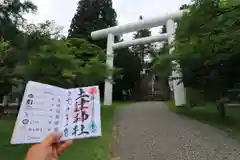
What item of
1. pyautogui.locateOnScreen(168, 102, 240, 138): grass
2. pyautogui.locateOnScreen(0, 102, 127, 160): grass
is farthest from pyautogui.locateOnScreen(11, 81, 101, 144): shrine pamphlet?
pyautogui.locateOnScreen(168, 102, 240, 138): grass

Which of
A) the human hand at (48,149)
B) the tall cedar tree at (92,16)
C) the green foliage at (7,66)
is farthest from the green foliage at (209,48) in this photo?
the tall cedar tree at (92,16)

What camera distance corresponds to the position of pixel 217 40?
912 centimetres

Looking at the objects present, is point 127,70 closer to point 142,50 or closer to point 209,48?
point 142,50

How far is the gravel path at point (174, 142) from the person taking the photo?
6.35 m

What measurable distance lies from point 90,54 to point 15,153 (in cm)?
749

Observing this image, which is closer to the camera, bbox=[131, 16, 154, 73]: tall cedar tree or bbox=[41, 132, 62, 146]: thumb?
bbox=[41, 132, 62, 146]: thumb

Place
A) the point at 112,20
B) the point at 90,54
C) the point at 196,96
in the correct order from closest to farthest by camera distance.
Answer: the point at 196,96
the point at 90,54
the point at 112,20

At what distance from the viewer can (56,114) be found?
1498mm

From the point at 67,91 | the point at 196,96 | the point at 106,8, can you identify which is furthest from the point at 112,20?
the point at 67,91

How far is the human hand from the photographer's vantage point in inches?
53.9

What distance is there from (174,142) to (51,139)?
255 inches

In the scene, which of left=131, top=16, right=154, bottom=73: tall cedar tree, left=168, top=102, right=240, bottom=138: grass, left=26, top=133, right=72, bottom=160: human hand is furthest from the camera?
left=131, top=16, right=154, bottom=73: tall cedar tree

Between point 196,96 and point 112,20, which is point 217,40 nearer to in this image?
point 196,96

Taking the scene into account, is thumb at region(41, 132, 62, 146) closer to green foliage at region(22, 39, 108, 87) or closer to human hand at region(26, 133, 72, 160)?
human hand at region(26, 133, 72, 160)
